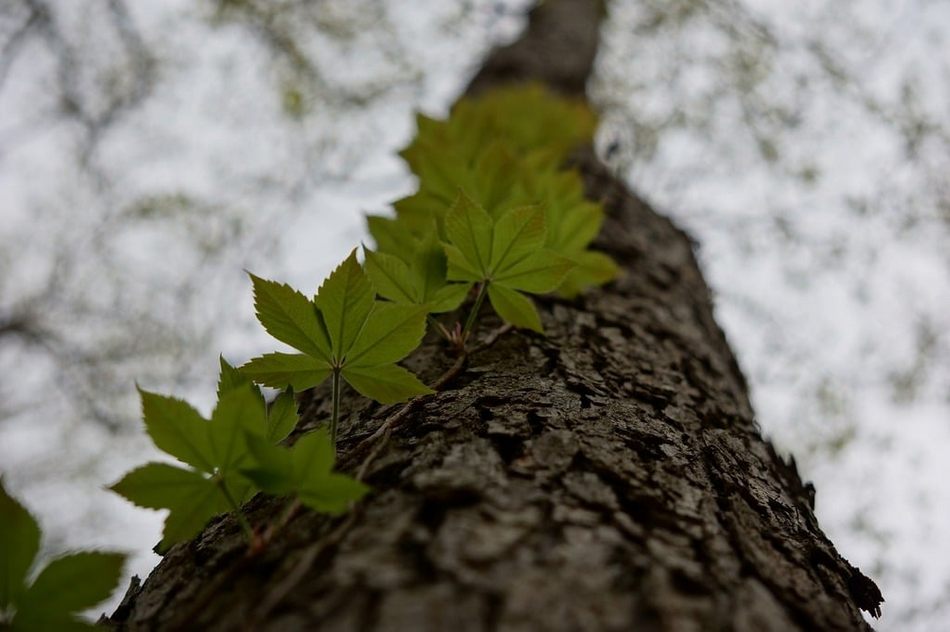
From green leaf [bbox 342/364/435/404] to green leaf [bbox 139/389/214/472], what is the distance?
18 cm

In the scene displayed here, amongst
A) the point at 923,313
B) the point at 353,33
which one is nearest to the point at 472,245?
the point at 923,313

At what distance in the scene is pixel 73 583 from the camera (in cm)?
50

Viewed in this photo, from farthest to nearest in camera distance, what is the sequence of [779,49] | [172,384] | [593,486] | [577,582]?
[172,384] < [779,49] < [593,486] < [577,582]

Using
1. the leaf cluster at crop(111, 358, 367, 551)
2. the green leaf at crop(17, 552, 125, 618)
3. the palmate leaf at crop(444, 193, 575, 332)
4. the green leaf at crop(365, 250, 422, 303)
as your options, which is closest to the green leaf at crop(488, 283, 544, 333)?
the palmate leaf at crop(444, 193, 575, 332)

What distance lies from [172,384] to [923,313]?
16.2 ft

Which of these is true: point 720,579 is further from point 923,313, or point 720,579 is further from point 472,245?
point 923,313

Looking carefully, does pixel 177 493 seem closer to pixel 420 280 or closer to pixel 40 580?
pixel 40 580

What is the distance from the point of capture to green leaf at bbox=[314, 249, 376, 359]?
2.20ft

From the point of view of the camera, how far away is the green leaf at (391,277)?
809 millimetres

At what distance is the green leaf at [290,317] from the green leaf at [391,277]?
14 centimetres

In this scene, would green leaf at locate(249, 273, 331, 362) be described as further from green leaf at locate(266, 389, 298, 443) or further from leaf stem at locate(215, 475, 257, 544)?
leaf stem at locate(215, 475, 257, 544)

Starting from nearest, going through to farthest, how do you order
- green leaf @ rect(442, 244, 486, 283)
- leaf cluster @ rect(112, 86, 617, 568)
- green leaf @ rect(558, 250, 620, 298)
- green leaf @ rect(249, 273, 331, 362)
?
1. leaf cluster @ rect(112, 86, 617, 568)
2. green leaf @ rect(249, 273, 331, 362)
3. green leaf @ rect(442, 244, 486, 283)
4. green leaf @ rect(558, 250, 620, 298)

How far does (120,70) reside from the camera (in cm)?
455

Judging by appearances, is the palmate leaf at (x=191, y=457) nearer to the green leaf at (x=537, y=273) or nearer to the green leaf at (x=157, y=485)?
the green leaf at (x=157, y=485)
